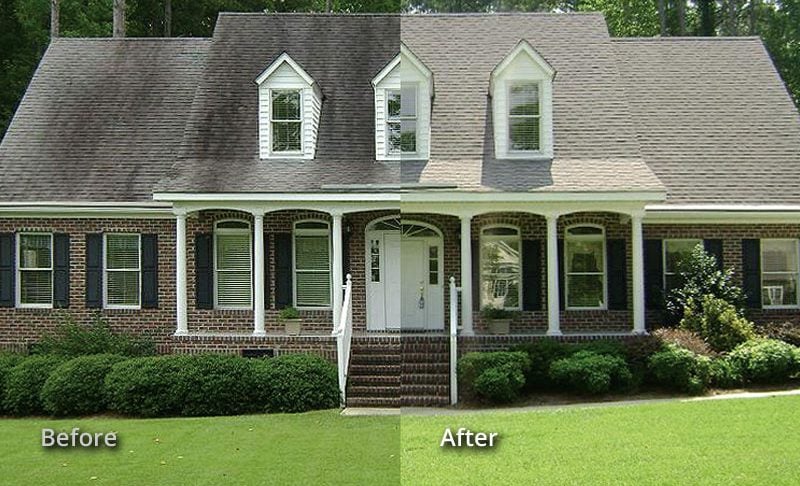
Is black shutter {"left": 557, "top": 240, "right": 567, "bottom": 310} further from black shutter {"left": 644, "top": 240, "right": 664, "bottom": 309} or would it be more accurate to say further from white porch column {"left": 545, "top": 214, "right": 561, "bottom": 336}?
black shutter {"left": 644, "top": 240, "right": 664, "bottom": 309}

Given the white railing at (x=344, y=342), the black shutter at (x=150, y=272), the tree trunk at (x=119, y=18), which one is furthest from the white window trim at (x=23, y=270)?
the tree trunk at (x=119, y=18)

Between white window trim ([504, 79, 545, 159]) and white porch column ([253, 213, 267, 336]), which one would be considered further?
white window trim ([504, 79, 545, 159])

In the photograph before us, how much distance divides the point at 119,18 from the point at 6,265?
961 centimetres

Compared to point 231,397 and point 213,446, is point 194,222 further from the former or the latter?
point 213,446

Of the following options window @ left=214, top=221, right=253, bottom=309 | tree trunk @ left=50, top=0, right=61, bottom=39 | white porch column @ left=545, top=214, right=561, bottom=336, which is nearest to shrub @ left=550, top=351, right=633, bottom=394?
white porch column @ left=545, top=214, right=561, bottom=336

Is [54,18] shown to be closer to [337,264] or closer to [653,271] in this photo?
[337,264]

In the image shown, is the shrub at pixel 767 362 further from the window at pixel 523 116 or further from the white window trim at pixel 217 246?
the white window trim at pixel 217 246

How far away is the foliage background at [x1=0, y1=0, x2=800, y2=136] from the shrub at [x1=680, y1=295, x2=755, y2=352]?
471 inches

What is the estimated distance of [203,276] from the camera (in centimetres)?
1797

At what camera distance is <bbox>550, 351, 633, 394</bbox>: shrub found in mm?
14312

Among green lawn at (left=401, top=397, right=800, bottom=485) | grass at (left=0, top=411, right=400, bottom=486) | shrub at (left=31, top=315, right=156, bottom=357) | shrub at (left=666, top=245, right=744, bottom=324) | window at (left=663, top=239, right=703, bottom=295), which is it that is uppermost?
window at (left=663, top=239, right=703, bottom=295)

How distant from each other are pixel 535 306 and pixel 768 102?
7175mm

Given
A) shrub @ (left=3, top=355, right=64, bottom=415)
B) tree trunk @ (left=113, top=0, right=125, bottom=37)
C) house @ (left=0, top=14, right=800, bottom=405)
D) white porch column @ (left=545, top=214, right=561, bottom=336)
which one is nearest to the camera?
shrub @ (left=3, top=355, right=64, bottom=415)

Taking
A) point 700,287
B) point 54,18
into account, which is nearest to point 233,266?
point 700,287
